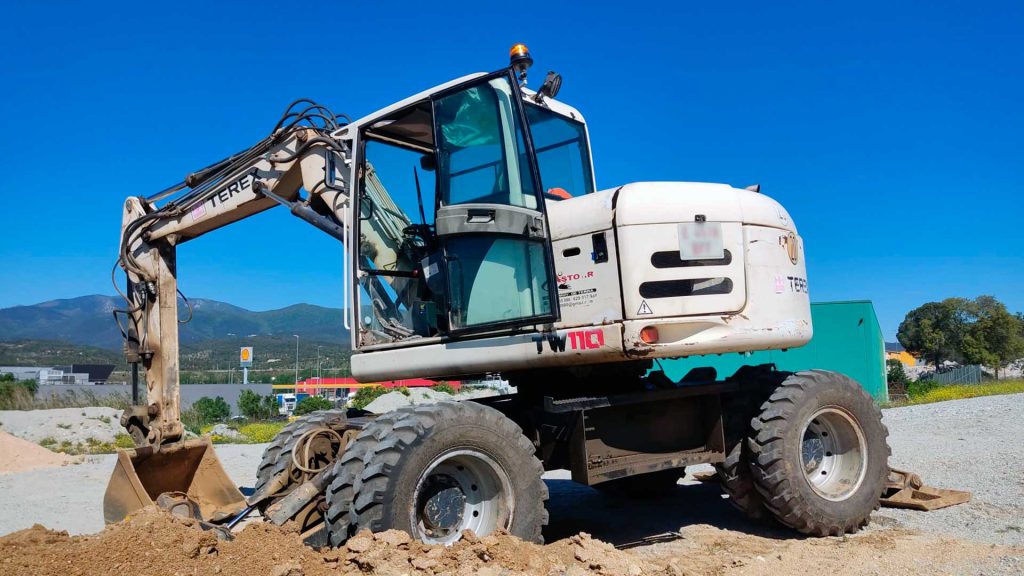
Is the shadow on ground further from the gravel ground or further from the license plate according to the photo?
the license plate

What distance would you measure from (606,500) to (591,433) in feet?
9.46

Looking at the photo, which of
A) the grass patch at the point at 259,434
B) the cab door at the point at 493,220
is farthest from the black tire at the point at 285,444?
the grass patch at the point at 259,434

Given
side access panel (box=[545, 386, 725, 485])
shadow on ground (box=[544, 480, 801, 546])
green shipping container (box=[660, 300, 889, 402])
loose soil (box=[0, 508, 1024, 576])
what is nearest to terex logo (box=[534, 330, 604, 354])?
side access panel (box=[545, 386, 725, 485])

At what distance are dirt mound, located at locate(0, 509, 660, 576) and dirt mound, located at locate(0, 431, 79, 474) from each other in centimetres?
1088

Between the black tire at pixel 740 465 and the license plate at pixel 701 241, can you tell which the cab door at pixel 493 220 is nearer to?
the license plate at pixel 701 241

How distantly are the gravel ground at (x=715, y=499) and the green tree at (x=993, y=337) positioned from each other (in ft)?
165

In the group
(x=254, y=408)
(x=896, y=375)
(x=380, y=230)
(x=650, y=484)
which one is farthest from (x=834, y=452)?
(x=896, y=375)

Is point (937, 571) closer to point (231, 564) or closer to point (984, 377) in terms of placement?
point (231, 564)

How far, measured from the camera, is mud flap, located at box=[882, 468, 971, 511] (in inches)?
277

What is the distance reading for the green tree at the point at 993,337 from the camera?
5634 centimetres

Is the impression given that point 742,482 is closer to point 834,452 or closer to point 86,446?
point 834,452

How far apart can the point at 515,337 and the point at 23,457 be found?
42.2 feet

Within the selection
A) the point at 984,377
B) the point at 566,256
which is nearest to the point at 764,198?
the point at 566,256

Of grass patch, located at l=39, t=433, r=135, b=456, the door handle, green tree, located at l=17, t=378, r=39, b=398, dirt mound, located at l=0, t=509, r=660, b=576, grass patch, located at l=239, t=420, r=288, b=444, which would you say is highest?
the door handle
